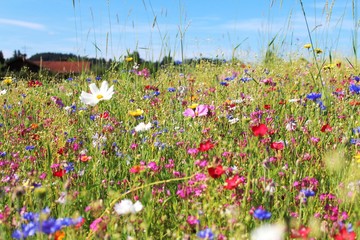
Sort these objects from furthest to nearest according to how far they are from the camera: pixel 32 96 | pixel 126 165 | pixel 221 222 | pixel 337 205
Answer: pixel 32 96
pixel 126 165
pixel 337 205
pixel 221 222

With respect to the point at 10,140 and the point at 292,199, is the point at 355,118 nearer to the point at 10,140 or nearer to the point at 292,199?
the point at 292,199

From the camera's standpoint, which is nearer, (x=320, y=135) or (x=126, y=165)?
(x=126, y=165)

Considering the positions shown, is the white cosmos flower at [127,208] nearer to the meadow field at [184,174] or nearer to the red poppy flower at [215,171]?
the meadow field at [184,174]

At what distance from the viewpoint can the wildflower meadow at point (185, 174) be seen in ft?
5.16

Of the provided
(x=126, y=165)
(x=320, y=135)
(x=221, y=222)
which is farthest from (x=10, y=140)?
(x=320, y=135)

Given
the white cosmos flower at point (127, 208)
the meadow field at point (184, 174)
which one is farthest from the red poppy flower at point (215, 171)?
the white cosmos flower at point (127, 208)

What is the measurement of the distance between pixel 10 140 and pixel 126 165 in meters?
0.94

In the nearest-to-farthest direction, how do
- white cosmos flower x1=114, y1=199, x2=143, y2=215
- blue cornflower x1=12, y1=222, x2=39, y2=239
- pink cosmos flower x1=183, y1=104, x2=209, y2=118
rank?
blue cornflower x1=12, y1=222, x2=39, y2=239
white cosmos flower x1=114, y1=199, x2=143, y2=215
pink cosmos flower x1=183, y1=104, x2=209, y2=118

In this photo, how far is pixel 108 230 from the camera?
1622 mm

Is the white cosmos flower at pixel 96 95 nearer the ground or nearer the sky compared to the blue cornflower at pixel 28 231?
nearer the sky

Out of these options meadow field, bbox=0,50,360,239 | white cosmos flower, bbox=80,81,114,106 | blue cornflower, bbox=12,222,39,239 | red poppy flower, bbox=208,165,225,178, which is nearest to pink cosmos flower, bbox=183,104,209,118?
meadow field, bbox=0,50,360,239

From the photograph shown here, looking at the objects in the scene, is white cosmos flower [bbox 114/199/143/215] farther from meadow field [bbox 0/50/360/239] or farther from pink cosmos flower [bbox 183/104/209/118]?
pink cosmos flower [bbox 183/104/209/118]

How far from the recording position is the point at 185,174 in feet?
7.07

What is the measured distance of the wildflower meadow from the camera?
1.57 m
